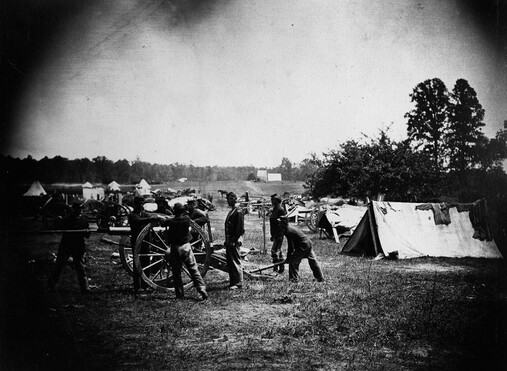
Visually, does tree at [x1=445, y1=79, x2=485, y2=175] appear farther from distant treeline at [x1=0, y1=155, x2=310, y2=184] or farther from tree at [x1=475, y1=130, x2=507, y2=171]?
distant treeline at [x1=0, y1=155, x2=310, y2=184]

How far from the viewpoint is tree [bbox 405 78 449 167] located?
3306 centimetres

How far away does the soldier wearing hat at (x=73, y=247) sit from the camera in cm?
798

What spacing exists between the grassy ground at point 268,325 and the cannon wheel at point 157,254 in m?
0.39

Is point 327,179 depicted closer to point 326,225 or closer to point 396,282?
point 326,225

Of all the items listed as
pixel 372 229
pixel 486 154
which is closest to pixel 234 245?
pixel 372 229

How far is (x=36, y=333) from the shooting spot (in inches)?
230

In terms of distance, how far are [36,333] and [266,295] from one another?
4.04 metres

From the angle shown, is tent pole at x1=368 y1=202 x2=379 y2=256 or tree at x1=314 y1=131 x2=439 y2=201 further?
tree at x1=314 y1=131 x2=439 y2=201

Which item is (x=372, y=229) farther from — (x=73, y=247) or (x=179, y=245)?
(x=73, y=247)

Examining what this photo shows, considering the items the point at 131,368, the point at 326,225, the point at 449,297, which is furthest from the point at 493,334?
the point at 326,225


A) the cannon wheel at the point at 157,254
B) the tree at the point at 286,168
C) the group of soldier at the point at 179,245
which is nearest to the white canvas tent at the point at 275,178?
the tree at the point at 286,168

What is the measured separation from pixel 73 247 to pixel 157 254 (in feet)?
5.39

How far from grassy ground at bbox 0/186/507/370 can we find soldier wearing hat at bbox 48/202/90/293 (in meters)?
0.40

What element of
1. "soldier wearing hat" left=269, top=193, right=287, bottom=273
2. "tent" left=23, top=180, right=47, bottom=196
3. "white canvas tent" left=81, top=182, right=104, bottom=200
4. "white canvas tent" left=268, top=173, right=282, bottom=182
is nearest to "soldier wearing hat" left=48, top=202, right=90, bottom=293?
"soldier wearing hat" left=269, top=193, right=287, bottom=273
